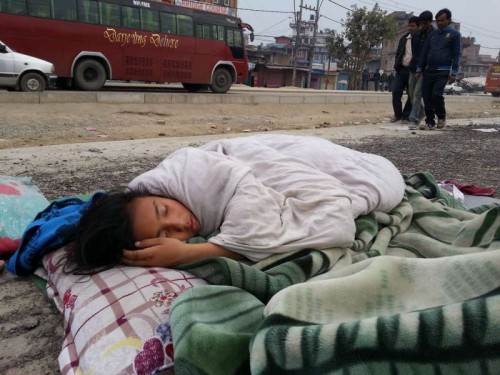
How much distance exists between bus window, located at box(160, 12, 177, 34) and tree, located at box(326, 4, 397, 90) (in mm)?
20536

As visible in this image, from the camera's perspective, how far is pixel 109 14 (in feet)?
38.3

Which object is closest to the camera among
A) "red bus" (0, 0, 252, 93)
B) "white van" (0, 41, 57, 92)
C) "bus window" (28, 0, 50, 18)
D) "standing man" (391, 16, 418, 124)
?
Answer: "standing man" (391, 16, 418, 124)

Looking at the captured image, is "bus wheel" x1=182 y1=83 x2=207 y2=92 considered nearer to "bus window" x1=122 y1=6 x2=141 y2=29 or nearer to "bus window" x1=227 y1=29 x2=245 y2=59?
"bus window" x1=227 y1=29 x2=245 y2=59

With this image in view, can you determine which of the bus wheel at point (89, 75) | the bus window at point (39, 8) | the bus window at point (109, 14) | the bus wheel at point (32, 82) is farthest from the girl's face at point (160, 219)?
the bus window at point (109, 14)

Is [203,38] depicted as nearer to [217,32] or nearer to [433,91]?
[217,32]

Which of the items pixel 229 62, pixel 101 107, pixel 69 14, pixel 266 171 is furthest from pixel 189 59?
pixel 266 171

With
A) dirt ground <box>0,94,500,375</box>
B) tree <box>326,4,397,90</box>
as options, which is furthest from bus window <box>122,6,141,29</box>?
tree <box>326,4,397,90</box>

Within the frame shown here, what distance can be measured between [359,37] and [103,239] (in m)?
31.9

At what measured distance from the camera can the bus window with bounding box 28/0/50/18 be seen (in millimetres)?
10344

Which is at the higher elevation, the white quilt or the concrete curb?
the white quilt

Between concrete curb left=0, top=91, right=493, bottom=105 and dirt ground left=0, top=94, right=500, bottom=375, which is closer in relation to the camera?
dirt ground left=0, top=94, right=500, bottom=375

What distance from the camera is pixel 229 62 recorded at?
46.9ft

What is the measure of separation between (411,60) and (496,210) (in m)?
6.43

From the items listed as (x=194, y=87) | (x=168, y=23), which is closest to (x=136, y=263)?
(x=168, y=23)
